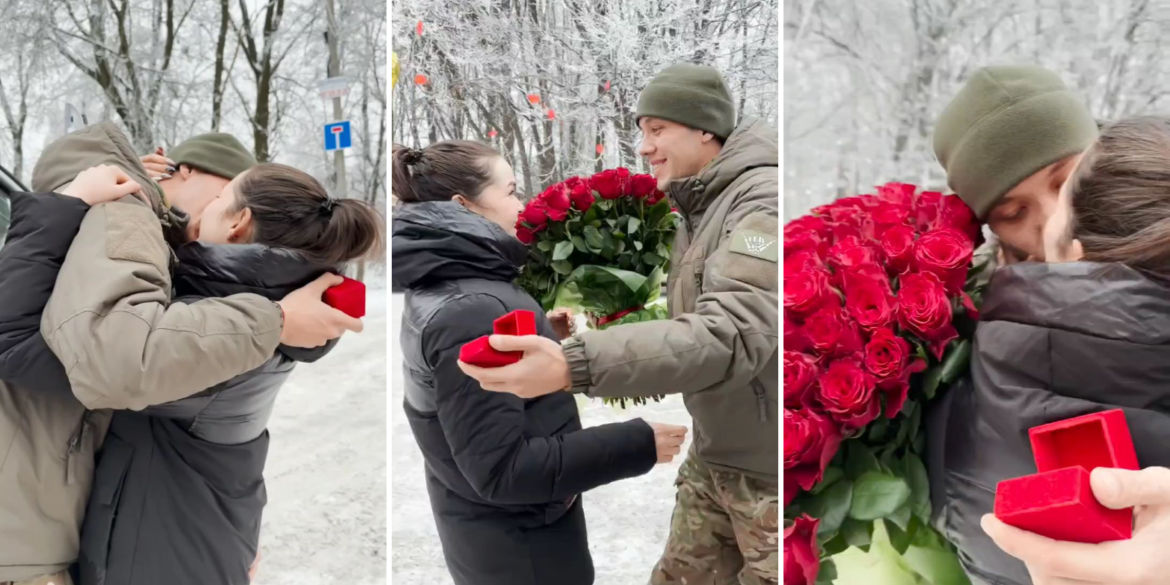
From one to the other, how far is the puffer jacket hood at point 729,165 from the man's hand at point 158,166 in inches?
36.7

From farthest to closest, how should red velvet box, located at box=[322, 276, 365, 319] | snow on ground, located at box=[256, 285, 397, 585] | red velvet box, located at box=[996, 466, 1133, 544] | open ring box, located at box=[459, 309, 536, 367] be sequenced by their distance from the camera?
snow on ground, located at box=[256, 285, 397, 585], red velvet box, located at box=[322, 276, 365, 319], open ring box, located at box=[459, 309, 536, 367], red velvet box, located at box=[996, 466, 1133, 544]

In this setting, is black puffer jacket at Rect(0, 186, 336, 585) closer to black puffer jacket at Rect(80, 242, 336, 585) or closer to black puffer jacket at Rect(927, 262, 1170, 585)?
black puffer jacket at Rect(80, 242, 336, 585)

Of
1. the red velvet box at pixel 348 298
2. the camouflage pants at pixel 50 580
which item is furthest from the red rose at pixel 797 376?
the camouflage pants at pixel 50 580

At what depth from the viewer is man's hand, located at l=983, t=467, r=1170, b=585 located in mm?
853

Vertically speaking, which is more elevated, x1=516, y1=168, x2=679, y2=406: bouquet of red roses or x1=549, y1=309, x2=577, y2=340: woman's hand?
x1=516, y1=168, x2=679, y2=406: bouquet of red roses

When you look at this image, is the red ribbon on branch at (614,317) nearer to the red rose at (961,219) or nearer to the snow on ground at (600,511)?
the snow on ground at (600,511)

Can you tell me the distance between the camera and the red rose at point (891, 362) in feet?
3.51

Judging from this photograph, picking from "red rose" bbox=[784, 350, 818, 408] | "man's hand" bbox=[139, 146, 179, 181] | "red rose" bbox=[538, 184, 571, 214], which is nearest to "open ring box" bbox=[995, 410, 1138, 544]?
"red rose" bbox=[784, 350, 818, 408]

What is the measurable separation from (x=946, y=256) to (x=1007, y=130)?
0.17 m

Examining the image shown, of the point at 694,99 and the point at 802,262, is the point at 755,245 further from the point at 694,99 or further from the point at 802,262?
the point at 694,99

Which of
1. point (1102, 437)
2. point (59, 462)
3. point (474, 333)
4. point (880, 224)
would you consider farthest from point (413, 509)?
point (1102, 437)

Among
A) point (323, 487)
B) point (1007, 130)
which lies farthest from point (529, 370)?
point (323, 487)

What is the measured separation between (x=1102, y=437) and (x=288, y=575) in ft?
5.53

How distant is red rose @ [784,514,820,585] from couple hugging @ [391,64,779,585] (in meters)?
0.04
